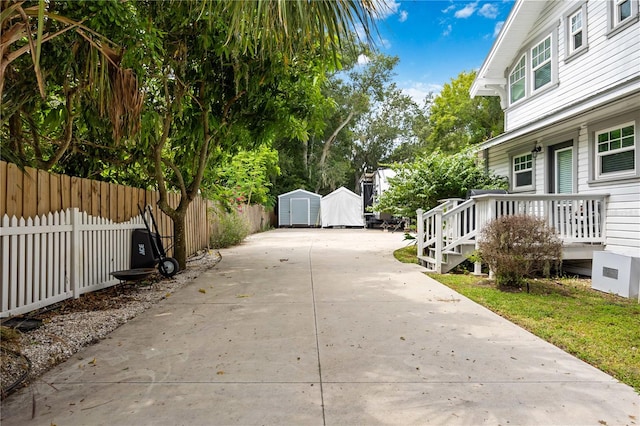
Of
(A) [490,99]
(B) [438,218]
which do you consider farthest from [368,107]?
(B) [438,218]

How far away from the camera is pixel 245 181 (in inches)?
669

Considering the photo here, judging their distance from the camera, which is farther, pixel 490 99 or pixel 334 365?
pixel 490 99

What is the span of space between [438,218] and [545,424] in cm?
578

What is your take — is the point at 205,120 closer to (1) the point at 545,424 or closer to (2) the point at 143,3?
(2) the point at 143,3

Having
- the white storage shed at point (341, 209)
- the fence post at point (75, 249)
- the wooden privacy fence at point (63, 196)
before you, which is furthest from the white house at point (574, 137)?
the white storage shed at point (341, 209)

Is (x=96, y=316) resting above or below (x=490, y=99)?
below

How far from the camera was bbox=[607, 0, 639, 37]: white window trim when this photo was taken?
281 inches

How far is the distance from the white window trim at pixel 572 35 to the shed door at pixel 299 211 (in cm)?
2054

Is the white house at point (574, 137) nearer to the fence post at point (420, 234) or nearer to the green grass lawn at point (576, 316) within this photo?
the fence post at point (420, 234)

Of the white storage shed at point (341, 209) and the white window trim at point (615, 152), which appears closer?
the white window trim at point (615, 152)

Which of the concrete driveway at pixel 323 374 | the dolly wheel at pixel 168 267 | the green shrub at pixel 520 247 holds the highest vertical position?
the green shrub at pixel 520 247

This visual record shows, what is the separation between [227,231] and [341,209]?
570 inches

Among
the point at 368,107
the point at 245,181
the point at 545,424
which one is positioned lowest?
the point at 545,424

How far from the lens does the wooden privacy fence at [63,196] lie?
4117 mm
